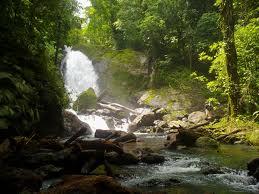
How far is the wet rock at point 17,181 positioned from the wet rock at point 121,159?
4376 millimetres

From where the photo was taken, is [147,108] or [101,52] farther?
[101,52]

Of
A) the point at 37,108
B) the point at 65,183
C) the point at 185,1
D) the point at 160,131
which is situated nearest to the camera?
the point at 65,183

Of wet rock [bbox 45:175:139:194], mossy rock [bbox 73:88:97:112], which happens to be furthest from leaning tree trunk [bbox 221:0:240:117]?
mossy rock [bbox 73:88:97:112]

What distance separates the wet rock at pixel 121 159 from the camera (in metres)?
11.4

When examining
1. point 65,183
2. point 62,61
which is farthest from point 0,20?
point 62,61

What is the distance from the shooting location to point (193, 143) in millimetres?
16078

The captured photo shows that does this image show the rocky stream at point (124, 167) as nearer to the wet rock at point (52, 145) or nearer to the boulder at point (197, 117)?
the wet rock at point (52, 145)

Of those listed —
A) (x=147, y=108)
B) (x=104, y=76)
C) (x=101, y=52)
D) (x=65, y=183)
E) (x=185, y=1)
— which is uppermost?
(x=185, y=1)

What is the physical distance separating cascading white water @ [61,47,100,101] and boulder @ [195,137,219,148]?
2395 cm

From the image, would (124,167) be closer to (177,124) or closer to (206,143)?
(206,143)

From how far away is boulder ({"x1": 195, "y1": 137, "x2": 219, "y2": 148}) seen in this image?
15.5 m

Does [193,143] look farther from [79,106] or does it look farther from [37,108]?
[79,106]

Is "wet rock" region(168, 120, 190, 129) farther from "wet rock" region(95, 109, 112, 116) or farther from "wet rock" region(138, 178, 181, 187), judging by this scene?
"wet rock" region(138, 178, 181, 187)

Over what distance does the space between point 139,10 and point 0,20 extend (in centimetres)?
2794
